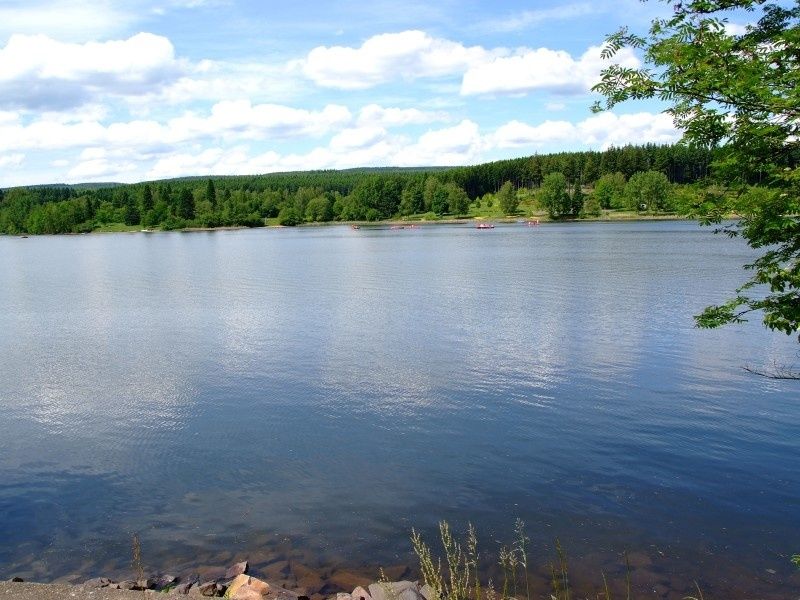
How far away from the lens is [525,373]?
29.0m

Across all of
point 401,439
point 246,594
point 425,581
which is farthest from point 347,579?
point 401,439

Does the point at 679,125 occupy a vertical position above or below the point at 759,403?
above

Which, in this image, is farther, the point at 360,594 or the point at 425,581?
the point at 425,581

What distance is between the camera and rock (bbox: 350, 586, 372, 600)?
11969 mm

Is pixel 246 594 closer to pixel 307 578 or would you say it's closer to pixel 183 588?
pixel 183 588

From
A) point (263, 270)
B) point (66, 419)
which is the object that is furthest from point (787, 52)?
point (263, 270)

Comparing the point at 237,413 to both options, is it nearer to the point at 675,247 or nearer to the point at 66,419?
the point at 66,419

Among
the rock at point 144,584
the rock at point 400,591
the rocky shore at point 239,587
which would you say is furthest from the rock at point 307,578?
the rock at point 144,584

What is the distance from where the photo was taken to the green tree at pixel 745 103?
30.6 feet

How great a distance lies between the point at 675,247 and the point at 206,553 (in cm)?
9327

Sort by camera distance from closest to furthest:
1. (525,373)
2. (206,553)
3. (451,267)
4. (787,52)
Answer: (787,52), (206,553), (525,373), (451,267)

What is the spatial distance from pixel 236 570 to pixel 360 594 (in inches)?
118

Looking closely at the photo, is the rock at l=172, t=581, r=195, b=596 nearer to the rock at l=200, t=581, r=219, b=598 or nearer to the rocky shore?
the rocky shore

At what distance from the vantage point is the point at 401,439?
21.6 m
